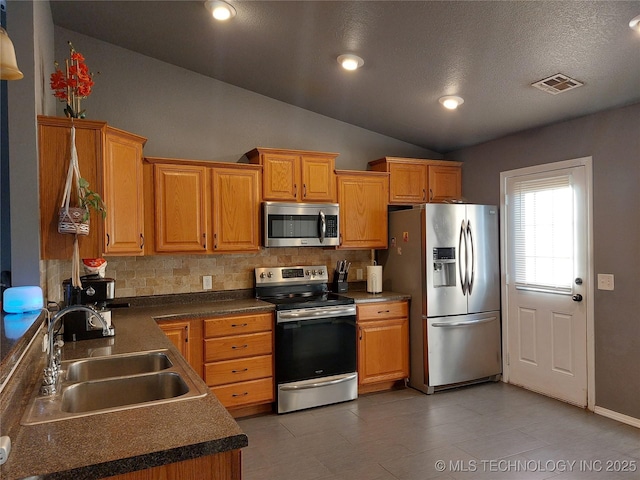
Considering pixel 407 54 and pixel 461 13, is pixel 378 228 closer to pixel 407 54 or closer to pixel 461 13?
pixel 407 54

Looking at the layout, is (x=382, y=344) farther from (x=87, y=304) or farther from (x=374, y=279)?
(x=87, y=304)

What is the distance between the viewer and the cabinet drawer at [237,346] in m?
3.41

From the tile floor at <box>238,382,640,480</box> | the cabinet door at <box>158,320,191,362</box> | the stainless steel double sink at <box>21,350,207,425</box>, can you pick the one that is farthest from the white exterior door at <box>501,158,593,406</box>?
the stainless steel double sink at <box>21,350,207,425</box>

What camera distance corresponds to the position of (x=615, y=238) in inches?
133

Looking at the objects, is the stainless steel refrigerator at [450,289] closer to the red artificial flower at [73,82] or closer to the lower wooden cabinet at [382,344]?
the lower wooden cabinet at [382,344]

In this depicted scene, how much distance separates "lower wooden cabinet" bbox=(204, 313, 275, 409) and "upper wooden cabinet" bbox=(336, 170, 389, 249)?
122 cm

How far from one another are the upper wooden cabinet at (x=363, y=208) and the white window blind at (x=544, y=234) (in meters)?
1.26

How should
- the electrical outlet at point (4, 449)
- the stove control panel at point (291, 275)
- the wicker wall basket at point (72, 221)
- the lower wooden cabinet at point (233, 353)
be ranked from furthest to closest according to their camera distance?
the stove control panel at point (291, 275), the lower wooden cabinet at point (233, 353), the wicker wall basket at point (72, 221), the electrical outlet at point (4, 449)

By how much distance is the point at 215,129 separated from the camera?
3.98 meters

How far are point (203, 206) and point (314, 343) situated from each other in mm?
1471

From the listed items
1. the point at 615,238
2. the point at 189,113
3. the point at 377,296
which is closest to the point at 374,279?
the point at 377,296

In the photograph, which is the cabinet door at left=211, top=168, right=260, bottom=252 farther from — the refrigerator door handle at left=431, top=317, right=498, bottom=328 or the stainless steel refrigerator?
the refrigerator door handle at left=431, top=317, right=498, bottom=328

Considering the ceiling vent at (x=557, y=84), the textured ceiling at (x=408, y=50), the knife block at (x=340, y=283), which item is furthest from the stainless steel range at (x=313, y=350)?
the ceiling vent at (x=557, y=84)

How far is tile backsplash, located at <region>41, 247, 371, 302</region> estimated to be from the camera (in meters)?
3.62
